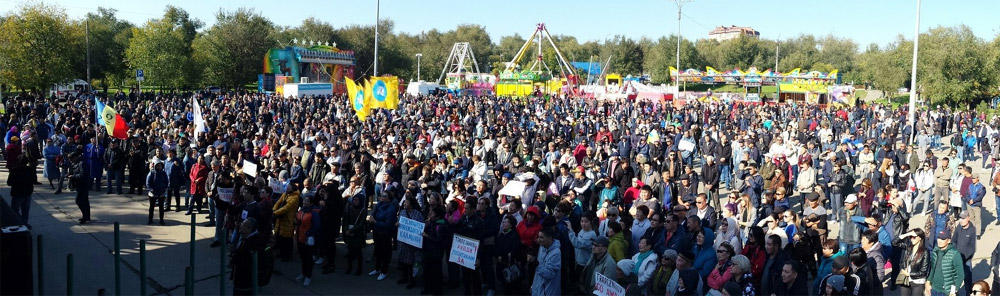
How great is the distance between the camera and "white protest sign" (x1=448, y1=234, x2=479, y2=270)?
7.77 meters

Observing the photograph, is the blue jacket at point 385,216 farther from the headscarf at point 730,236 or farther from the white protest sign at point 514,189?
the headscarf at point 730,236

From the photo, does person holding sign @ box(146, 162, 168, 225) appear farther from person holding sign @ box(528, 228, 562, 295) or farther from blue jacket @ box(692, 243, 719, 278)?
blue jacket @ box(692, 243, 719, 278)

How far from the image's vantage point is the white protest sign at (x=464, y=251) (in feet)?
25.5

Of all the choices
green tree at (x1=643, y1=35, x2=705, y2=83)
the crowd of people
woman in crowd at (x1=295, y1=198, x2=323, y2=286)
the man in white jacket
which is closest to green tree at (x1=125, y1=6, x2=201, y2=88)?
the crowd of people

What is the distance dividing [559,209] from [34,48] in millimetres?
38578

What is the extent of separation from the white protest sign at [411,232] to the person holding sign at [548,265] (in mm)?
1640

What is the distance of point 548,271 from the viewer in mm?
7152

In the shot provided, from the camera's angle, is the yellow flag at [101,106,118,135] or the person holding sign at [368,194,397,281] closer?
the person holding sign at [368,194,397,281]

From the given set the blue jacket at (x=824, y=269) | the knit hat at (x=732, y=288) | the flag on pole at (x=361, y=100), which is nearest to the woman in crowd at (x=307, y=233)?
the knit hat at (x=732, y=288)

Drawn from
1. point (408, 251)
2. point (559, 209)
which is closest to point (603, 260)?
point (559, 209)

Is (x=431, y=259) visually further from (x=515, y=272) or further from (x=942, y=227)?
(x=942, y=227)

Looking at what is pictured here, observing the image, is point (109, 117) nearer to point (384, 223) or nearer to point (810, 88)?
point (384, 223)

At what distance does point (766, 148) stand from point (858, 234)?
977cm

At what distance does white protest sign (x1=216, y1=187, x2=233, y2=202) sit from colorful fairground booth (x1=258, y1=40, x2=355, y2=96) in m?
38.4
